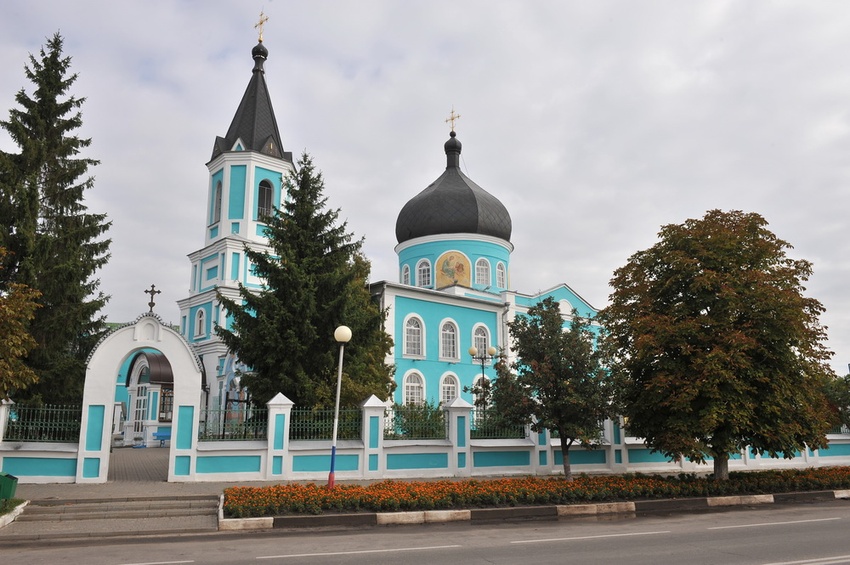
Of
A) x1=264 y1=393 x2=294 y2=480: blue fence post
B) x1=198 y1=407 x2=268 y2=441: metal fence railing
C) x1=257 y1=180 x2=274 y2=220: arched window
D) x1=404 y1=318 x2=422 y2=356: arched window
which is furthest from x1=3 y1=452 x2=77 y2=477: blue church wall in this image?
x1=257 y1=180 x2=274 y2=220: arched window

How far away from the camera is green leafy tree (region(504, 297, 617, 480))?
14766mm

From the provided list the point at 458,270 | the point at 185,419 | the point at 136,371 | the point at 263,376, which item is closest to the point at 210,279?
the point at 136,371

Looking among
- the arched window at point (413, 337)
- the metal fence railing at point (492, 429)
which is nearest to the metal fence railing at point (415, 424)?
the metal fence railing at point (492, 429)

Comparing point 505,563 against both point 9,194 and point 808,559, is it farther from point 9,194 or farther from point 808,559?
point 9,194

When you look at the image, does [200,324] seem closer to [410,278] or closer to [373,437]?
[410,278]

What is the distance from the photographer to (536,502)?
11.9m

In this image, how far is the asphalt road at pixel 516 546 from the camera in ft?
24.5

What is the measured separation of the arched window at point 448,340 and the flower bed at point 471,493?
53.4 ft

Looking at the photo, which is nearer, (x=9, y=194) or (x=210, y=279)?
(x=9, y=194)

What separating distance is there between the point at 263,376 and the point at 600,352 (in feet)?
28.0

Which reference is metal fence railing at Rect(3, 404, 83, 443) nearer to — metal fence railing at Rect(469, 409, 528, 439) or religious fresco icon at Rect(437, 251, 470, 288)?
metal fence railing at Rect(469, 409, 528, 439)

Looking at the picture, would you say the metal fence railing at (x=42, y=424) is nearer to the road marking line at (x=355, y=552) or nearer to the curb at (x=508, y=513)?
the curb at (x=508, y=513)

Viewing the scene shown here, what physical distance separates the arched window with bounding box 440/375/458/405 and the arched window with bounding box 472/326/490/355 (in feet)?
7.05

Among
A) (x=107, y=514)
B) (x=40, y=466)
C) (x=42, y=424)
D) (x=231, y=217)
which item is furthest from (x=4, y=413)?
(x=231, y=217)
